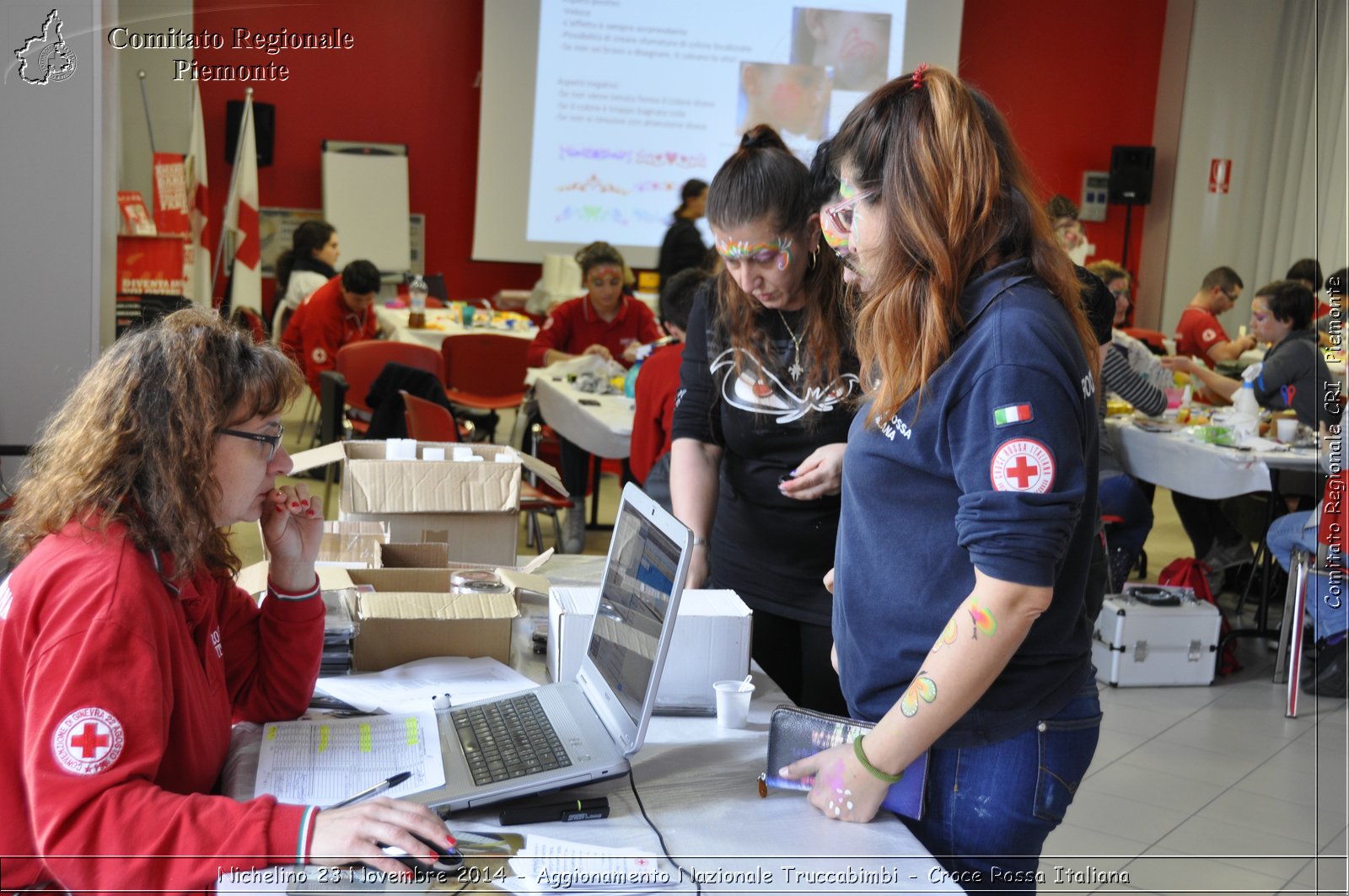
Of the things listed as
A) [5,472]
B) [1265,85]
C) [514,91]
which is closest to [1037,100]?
[1265,85]

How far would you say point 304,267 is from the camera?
755 cm

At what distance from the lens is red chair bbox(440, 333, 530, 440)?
606 cm

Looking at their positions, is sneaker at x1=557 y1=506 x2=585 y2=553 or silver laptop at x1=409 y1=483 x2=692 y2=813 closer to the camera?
silver laptop at x1=409 y1=483 x2=692 y2=813

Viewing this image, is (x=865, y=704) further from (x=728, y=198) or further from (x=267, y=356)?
(x=728, y=198)

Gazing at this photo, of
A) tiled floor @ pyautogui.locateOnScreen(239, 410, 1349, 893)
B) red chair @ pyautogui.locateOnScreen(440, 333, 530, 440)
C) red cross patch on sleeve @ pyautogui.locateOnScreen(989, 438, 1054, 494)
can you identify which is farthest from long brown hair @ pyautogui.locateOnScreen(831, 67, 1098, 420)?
red chair @ pyautogui.locateOnScreen(440, 333, 530, 440)

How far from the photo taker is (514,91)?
898 cm

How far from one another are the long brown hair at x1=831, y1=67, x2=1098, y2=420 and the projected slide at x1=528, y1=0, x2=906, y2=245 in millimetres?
8023

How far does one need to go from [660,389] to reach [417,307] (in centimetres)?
361

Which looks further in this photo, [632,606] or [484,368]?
[484,368]

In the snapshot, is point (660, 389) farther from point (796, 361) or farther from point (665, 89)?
point (665, 89)

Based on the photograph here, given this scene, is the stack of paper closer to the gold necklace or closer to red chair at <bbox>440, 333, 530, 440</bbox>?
the gold necklace

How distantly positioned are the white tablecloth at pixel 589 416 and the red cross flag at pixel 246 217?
3.43m

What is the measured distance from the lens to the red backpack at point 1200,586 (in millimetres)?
4374

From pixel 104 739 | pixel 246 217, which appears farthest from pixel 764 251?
pixel 246 217
